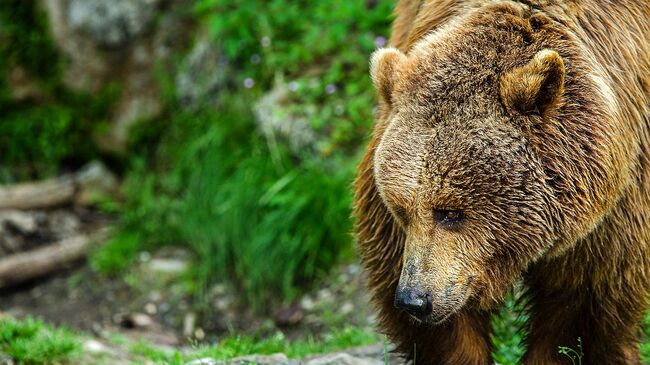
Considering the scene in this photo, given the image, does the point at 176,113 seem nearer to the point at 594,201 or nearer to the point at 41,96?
the point at 41,96

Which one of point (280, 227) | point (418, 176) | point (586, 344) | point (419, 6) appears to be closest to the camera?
point (418, 176)

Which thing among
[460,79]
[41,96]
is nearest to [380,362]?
[460,79]

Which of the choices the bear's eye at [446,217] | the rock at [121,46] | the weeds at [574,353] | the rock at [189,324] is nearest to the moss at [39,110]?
the rock at [121,46]

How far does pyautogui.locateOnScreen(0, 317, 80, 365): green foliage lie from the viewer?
4922 millimetres

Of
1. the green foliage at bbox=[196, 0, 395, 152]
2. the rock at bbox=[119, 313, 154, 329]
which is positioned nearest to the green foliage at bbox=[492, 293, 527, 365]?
the green foliage at bbox=[196, 0, 395, 152]

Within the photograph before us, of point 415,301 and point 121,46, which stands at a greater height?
point 415,301

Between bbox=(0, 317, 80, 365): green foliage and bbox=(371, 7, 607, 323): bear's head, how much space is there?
2195mm

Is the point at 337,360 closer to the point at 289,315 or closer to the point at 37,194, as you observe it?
the point at 289,315

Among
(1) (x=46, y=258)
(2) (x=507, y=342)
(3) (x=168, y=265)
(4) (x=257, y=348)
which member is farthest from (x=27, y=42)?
(2) (x=507, y=342)

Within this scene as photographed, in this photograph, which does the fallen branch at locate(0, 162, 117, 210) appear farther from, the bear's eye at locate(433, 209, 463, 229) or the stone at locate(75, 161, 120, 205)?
the bear's eye at locate(433, 209, 463, 229)

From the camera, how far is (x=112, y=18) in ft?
30.9

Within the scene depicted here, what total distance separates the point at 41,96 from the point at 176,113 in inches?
60.3

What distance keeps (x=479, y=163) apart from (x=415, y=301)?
1.77 ft

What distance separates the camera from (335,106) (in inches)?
314
